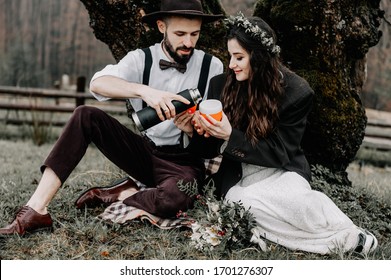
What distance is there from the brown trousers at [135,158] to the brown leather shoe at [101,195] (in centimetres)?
20

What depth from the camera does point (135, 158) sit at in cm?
342

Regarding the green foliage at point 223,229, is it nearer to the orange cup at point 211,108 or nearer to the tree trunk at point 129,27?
the orange cup at point 211,108

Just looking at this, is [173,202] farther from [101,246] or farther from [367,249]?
[367,249]

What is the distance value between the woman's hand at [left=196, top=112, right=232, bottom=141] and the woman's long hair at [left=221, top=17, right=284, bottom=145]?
16cm

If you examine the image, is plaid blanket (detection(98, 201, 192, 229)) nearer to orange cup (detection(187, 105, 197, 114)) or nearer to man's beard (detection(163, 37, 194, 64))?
orange cup (detection(187, 105, 197, 114))

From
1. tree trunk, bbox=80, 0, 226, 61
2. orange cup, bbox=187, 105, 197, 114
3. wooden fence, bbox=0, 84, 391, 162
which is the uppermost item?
tree trunk, bbox=80, 0, 226, 61

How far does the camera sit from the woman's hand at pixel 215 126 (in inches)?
109

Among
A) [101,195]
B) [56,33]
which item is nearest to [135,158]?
[101,195]

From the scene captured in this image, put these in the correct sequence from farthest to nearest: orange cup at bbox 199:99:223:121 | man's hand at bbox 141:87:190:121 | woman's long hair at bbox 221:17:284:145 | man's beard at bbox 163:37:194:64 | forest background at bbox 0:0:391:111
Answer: forest background at bbox 0:0:391:111 → man's beard at bbox 163:37:194:64 → woman's long hair at bbox 221:17:284:145 → man's hand at bbox 141:87:190:121 → orange cup at bbox 199:99:223:121

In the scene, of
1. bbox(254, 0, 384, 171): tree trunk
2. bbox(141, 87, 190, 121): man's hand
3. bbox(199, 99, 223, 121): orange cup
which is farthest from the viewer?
bbox(254, 0, 384, 171): tree trunk

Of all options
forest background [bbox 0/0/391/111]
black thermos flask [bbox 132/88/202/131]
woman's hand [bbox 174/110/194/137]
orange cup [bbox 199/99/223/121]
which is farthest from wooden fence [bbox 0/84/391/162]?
forest background [bbox 0/0/391/111]

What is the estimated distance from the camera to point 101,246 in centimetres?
296

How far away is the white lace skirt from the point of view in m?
2.90

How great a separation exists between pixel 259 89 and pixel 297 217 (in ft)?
2.66
